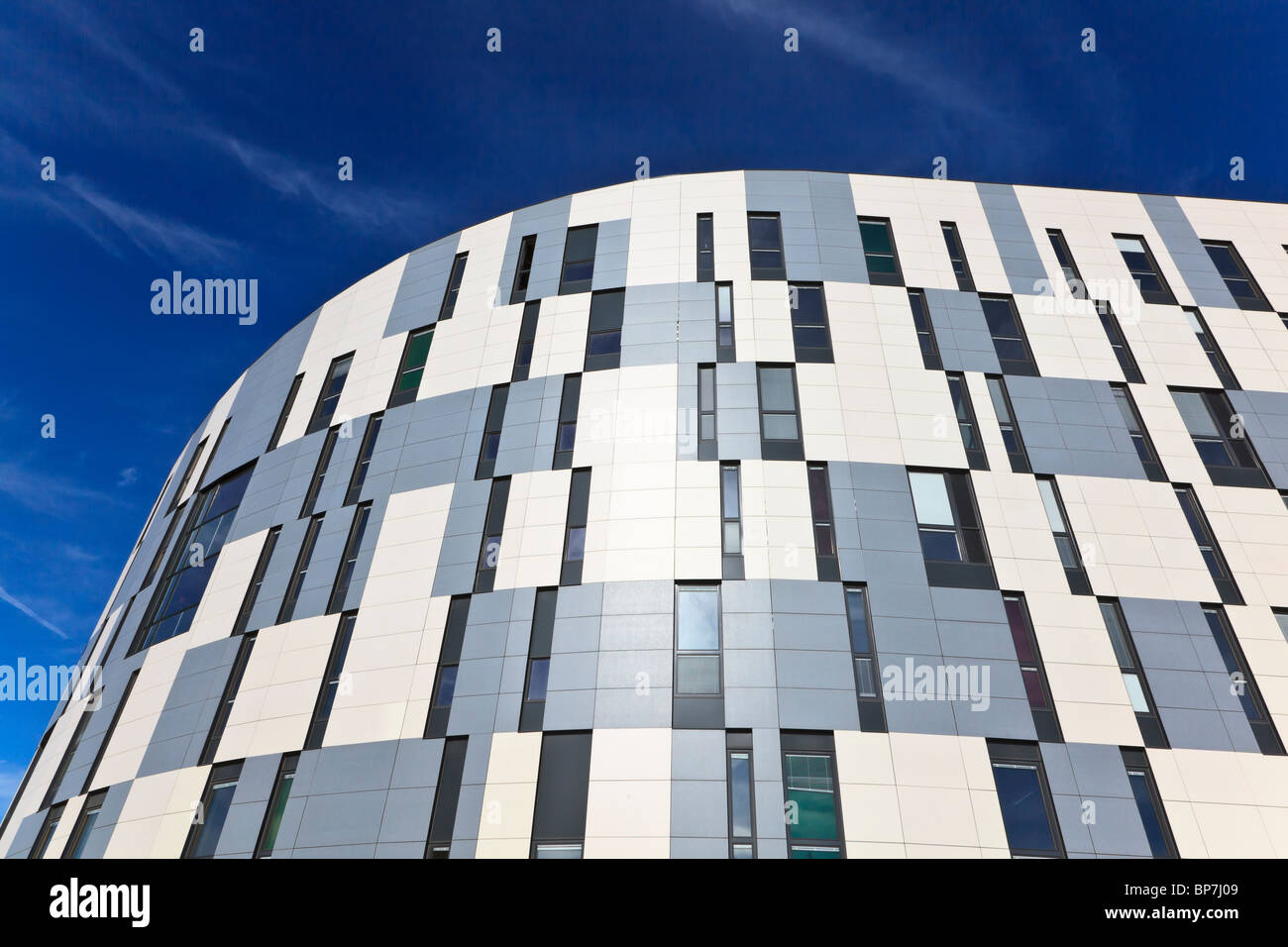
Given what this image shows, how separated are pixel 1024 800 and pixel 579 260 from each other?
23.1m

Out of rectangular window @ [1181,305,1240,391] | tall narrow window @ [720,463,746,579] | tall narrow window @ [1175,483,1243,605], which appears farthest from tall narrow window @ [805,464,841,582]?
rectangular window @ [1181,305,1240,391]

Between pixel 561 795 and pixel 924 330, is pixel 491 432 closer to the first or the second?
pixel 561 795

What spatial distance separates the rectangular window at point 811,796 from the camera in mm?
18203

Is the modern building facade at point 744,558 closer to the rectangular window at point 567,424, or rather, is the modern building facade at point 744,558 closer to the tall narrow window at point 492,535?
the tall narrow window at point 492,535

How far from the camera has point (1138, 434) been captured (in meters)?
25.4

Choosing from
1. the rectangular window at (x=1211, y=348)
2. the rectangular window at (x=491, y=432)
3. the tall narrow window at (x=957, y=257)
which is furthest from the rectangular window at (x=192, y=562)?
the rectangular window at (x=1211, y=348)

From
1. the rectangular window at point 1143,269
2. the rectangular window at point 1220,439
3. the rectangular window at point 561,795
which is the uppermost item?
the rectangular window at point 1143,269

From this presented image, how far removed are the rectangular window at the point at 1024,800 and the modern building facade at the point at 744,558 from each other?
0.08 metres

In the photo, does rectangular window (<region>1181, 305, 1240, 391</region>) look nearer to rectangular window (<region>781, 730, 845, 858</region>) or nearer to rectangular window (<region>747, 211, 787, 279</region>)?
rectangular window (<region>747, 211, 787, 279</region>)

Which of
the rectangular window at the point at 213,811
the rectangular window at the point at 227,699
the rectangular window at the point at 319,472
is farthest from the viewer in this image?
the rectangular window at the point at 319,472

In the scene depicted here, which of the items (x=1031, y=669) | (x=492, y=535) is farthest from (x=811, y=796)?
(x=492, y=535)
